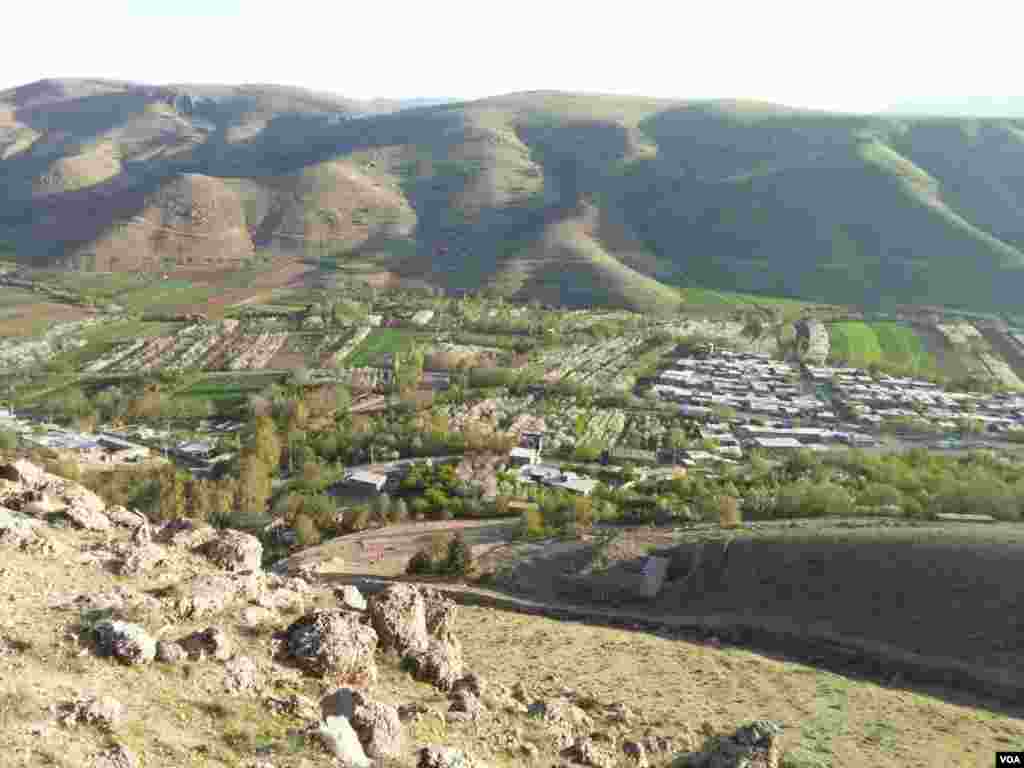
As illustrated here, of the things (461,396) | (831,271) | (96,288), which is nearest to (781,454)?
(461,396)

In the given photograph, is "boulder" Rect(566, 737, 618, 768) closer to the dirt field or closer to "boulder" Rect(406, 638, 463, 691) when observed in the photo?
"boulder" Rect(406, 638, 463, 691)

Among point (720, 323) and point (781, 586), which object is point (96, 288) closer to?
point (720, 323)

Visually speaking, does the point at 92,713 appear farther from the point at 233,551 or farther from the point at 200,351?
the point at 200,351

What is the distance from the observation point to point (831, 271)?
102 m

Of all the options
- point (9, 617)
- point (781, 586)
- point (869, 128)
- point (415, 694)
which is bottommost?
point (781, 586)

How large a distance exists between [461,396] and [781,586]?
110ft

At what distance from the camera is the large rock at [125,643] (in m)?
8.81

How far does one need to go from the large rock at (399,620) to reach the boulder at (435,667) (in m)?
0.14

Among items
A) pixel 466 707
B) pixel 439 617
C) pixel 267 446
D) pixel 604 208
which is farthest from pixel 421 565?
pixel 604 208

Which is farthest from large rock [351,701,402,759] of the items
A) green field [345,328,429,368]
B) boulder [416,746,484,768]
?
green field [345,328,429,368]

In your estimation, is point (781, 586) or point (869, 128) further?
point (869, 128)

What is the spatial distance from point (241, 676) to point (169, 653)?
861 mm

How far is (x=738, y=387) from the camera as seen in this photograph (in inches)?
2210

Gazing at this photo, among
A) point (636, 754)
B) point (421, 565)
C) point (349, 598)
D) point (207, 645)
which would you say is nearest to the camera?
point (207, 645)
